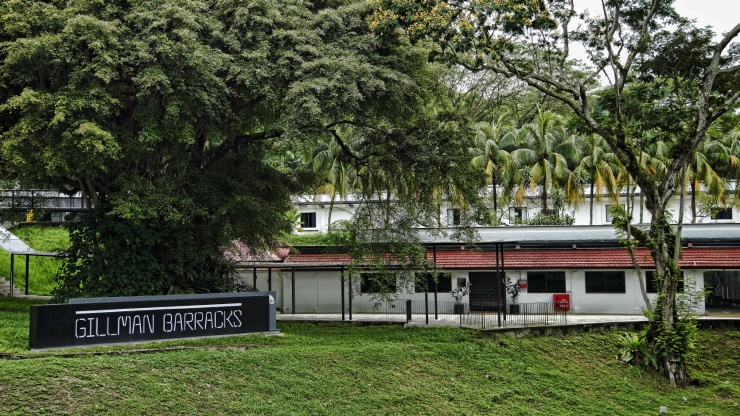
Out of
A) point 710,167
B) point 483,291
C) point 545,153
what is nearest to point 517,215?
point 545,153

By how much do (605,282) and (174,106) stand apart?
59.7ft

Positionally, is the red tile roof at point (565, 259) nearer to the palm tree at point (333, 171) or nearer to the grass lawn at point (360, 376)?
the grass lawn at point (360, 376)

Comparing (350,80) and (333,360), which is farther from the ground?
(350,80)

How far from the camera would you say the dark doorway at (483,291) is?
28.5 meters

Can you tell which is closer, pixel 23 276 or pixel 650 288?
pixel 650 288

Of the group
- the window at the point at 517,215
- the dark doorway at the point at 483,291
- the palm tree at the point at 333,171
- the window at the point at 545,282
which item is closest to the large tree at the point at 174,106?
the dark doorway at the point at 483,291

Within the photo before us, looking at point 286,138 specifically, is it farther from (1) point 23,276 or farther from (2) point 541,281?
(1) point 23,276

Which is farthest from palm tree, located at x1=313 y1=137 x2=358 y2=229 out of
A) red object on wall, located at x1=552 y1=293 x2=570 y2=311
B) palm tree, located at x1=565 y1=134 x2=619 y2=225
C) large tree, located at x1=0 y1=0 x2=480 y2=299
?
large tree, located at x1=0 y1=0 x2=480 y2=299

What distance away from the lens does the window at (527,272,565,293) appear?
2836cm

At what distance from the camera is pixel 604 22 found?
21.5 m

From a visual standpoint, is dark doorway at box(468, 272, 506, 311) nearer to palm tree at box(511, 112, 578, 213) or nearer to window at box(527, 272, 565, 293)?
window at box(527, 272, 565, 293)

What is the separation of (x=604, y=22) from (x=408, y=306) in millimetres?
11248

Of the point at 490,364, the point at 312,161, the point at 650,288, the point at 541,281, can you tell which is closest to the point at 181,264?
the point at 490,364

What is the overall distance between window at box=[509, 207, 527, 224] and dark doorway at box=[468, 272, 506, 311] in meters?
11.4
